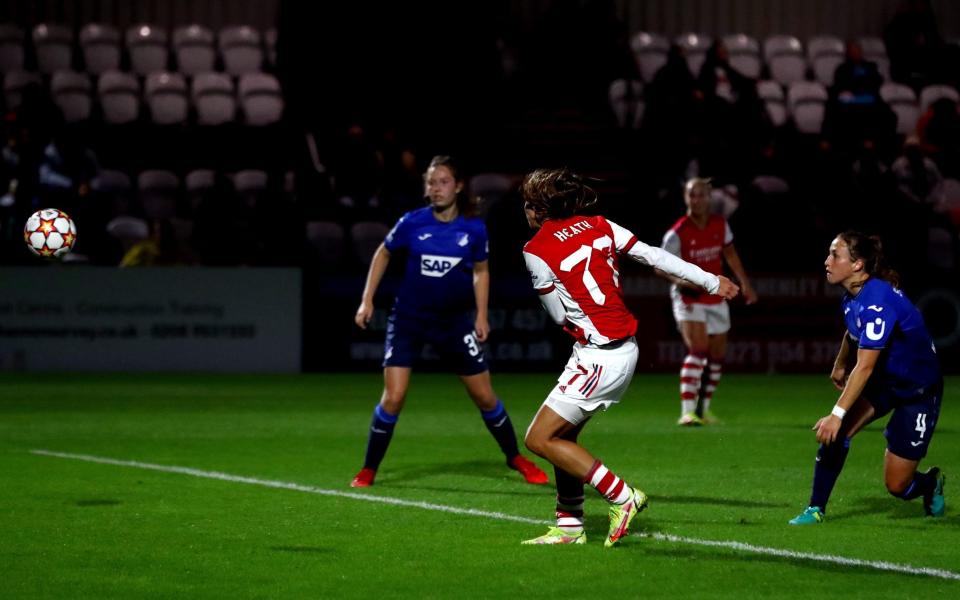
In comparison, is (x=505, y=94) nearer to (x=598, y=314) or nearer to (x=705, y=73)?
(x=705, y=73)

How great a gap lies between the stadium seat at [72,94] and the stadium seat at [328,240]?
4.30m

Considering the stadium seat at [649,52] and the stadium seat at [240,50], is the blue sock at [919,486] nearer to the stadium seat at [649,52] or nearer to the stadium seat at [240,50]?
the stadium seat at [649,52]

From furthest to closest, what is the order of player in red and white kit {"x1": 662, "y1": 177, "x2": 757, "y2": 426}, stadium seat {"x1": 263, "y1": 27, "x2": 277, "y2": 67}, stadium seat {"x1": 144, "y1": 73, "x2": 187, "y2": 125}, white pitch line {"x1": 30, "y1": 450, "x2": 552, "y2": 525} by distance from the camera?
1. stadium seat {"x1": 263, "y1": 27, "x2": 277, "y2": 67}
2. stadium seat {"x1": 144, "y1": 73, "x2": 187, "y2": 125}
3. player in red and white kit {"x1": 662, "y1": 177, "x2": 757, "y2": 426}
4. white pitch line {"x1": 30, "y1": 450, "x2": 552, "y2": 525}

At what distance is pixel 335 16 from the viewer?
24.0 metres

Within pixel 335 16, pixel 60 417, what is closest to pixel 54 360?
pixel 60 417

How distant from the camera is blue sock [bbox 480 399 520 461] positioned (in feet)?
34.3

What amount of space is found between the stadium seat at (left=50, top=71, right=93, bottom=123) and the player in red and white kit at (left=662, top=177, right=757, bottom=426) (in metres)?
11.9

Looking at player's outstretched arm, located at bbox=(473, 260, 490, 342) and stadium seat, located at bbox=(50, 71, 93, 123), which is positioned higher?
stadium seat, located at bbox=(50, 71, 93, 123)

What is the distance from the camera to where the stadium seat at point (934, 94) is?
25578 millimetres

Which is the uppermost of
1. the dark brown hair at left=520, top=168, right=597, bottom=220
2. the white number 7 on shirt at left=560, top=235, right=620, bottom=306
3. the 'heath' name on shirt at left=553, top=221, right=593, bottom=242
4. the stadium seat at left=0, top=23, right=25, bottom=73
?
the stadium seat at left=0, top=23, right=25, bottom=73

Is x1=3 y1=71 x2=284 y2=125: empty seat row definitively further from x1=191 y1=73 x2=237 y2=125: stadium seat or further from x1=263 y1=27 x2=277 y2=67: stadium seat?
x1=263 y1=27 x2=277 y2=67: stadium seat

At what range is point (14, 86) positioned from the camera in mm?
23359

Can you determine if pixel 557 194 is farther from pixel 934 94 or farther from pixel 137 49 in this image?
pixel 934 94

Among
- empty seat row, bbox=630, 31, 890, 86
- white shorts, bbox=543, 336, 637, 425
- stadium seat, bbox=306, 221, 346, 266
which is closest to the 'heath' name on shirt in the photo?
white shorts, bbox=543, 336, 637, 425
